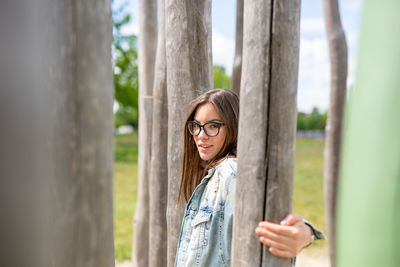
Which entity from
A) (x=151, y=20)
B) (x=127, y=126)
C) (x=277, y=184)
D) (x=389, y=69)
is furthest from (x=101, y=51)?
(x=127, y=126)

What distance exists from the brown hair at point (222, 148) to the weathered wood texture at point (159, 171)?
0.51 m

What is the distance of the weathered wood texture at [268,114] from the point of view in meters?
1.04

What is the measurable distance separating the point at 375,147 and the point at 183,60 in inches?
33.1

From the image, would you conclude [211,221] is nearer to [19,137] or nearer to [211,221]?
[211,221]

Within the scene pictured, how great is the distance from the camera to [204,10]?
64.2 inches

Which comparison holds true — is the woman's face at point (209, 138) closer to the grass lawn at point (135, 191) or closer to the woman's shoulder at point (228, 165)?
the woman's shoulder at point (228, 165)

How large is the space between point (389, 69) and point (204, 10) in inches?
33.5

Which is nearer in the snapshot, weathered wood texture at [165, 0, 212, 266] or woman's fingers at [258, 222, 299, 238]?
woman's fingers at [258, 222, 299, 238]

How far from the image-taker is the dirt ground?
4336 mm

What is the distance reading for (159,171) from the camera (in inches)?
82.9

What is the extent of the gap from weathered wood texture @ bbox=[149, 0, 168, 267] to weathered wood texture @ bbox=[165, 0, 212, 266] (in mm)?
362

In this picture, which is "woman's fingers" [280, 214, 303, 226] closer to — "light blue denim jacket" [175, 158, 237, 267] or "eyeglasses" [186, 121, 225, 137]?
"light blue denim jacket" [175, 158, 237, 267]

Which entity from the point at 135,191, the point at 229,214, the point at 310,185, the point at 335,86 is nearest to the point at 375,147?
the point at 229,214

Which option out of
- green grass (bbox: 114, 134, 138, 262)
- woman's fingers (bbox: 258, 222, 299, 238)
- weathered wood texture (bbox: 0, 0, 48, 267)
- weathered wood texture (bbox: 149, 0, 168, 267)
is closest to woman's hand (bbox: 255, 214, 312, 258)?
woman's fingers (bbox: 258, 222, 299, 238)
